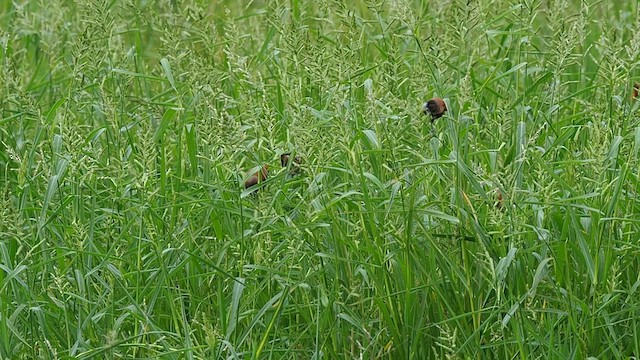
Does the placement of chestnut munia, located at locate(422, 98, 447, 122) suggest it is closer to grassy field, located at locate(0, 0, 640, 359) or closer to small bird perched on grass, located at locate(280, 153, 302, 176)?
grassy field, located at locate(0, 0, 640, 359)

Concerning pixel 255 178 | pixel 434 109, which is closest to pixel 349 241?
pixel 255 178

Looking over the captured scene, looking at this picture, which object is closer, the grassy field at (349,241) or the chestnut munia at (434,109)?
the grassy field at (349,241)

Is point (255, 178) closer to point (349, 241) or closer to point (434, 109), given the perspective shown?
point (349, 241)

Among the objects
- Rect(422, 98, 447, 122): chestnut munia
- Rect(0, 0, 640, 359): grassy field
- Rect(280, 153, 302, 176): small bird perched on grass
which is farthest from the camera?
Rect(280, 153, 302, 176): small bird perched on grass

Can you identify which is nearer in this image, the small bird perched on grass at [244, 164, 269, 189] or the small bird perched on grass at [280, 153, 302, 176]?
the small bird perched on grass at [244, 164, 269, 189]

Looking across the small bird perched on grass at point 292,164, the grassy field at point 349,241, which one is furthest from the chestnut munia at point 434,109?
the small bird perched on grass at point 292,164

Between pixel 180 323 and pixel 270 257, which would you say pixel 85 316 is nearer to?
pixel 180 323

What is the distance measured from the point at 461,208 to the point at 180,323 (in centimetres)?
86

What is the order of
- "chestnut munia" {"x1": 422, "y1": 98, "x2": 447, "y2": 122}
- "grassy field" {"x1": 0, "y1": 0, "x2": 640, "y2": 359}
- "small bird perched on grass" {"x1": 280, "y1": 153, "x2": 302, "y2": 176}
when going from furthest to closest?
"small bird perched on grass" {"x1": 280, "y1": 153, "x2": 302, "y2": 176}
"chestnut munia" {"x1": 422, "y1": 98, "x2": 447, "y2": 122}
"grassy field" {"x1": 0, "y1": 0, "x2": 640, "y2": 359}

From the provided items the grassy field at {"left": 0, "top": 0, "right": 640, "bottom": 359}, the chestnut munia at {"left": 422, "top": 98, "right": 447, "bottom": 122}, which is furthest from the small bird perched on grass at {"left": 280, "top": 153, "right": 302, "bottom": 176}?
the chestnut munia at {"left": 422, "top": 98, "right": 447, "bottom": 122}

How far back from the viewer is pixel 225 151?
10.7 feet

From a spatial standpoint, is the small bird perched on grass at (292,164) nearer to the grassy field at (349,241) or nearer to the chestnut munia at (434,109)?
the grassy field at (349,241)

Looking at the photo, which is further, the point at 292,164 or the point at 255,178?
the point at 292,164

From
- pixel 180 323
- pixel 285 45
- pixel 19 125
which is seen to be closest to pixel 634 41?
pixel 285 45
